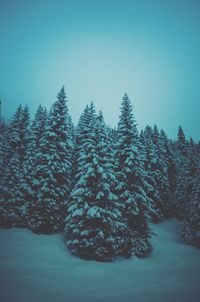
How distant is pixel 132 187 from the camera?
19.0 m

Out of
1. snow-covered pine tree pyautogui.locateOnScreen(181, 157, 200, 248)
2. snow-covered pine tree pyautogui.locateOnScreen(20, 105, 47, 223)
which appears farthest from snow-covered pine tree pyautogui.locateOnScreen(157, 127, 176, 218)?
snow-covered pine tree pyautogui.locateOnScreen(20, 105, 47, 223)

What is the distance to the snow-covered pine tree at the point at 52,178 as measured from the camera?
19594mm

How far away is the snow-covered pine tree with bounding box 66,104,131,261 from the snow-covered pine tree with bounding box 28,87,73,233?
3313 mm

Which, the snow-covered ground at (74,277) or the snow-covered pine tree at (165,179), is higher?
the snow-covered pine tree at (165,179)

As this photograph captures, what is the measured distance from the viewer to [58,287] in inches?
340

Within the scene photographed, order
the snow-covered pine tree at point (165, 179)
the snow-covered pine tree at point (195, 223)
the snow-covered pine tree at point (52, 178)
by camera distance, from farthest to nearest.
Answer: the snow-covered pine tree at point (165, 179), the snow-covered pine tree at point (195, 223), the snow-covered pine tree at point (52, 178)

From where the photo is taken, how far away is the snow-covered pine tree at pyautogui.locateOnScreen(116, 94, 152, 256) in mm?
17906

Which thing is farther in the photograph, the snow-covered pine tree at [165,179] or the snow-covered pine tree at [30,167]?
the snow-covered pine tree at [165,179]

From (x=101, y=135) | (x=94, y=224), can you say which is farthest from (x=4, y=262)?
(x=101, y=135)

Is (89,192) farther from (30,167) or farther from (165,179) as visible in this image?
(165,179)

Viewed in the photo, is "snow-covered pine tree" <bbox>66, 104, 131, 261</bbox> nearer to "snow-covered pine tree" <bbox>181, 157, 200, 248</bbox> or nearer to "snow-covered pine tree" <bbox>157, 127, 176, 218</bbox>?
"snow-covered pine tree" <bbox>181, 157, 200, 248</bbox>

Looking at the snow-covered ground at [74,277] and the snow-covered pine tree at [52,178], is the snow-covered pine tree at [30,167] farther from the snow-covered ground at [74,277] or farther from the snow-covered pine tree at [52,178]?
the snow-covered ground at [74,277]

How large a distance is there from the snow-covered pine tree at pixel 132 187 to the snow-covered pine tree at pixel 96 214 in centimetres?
104

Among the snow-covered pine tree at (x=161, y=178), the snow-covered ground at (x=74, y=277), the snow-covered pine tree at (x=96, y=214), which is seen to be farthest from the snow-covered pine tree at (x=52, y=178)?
the snow-covered pine tree at (x=161, y=178)
